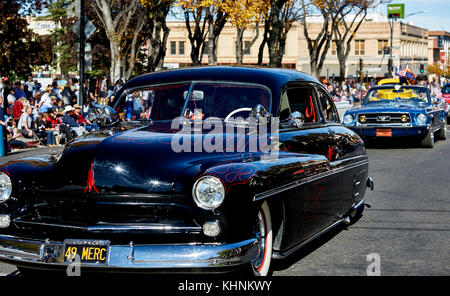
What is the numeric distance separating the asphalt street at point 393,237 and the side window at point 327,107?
121 cm

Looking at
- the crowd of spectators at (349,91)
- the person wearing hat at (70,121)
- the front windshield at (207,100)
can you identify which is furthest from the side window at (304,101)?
the crowd of spectators at (349,91)

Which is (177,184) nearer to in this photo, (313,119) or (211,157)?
(211,157)

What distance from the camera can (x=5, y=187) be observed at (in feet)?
16.1

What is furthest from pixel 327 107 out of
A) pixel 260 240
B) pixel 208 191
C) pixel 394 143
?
→ pixel 394 143

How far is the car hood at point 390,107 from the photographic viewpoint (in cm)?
1686

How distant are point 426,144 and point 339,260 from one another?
476 inches

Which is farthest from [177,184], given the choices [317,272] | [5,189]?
[317,272]

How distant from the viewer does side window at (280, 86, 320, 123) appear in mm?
6242

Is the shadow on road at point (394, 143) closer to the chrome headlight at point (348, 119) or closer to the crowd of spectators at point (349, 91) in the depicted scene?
the chrome headlight at point (348, 119)

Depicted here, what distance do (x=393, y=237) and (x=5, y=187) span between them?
3.92 meters

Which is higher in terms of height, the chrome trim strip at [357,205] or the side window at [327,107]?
the side window at [327,107]

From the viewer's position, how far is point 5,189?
193 inches

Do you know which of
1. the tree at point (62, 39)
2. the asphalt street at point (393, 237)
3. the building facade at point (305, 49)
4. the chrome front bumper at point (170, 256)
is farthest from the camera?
the building facade at point (305, 49)

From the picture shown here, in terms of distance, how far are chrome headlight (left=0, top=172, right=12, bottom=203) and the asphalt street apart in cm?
93
